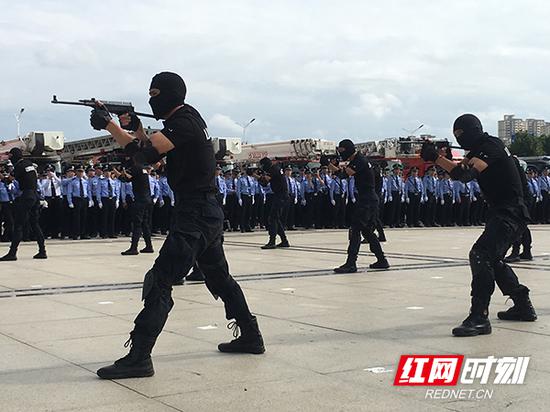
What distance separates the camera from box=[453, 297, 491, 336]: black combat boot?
6.74 metres

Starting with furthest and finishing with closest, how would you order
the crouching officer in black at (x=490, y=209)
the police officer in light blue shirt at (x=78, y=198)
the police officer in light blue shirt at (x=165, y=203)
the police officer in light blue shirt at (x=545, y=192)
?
the police officer in light blue shirt at (x=545, y=192), the police officer in light blue shirt at (x=165, y=203), the police officer in light blue shirt at (x=78, y=198), the crouching officer in black at (x=490, y=209)

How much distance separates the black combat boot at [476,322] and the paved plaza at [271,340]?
12 cm

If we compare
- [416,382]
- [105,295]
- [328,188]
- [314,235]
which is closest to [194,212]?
[416,382]

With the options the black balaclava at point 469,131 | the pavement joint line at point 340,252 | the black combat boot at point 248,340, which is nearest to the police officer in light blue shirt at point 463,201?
the pavement joint line at point 340,252

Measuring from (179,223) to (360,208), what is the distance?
6258 millimetres

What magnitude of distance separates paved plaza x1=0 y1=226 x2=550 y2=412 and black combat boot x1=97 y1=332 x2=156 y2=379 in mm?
76

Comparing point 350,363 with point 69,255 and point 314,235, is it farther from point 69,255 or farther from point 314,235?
point 314,235

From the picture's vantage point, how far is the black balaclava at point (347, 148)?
38.8ft

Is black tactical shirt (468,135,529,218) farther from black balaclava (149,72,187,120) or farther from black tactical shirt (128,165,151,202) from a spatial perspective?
black tactical shirt (128,165,151,202)

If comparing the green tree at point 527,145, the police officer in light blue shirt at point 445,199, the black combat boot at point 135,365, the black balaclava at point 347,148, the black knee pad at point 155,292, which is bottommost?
the black combat boot at point 135,365

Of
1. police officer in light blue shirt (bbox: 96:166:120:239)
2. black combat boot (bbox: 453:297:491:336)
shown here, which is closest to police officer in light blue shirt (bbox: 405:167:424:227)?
police officer in light blue shirt (bbox: 96:166:120:239)

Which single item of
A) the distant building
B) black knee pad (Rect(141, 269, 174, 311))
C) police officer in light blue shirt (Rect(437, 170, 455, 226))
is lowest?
black knee pad (Rect(141, 269, 174, 311))

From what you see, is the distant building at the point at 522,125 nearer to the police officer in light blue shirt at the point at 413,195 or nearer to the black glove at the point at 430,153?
the police officer in light blue shirt at the point at 413,195

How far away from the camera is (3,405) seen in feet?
15.6
